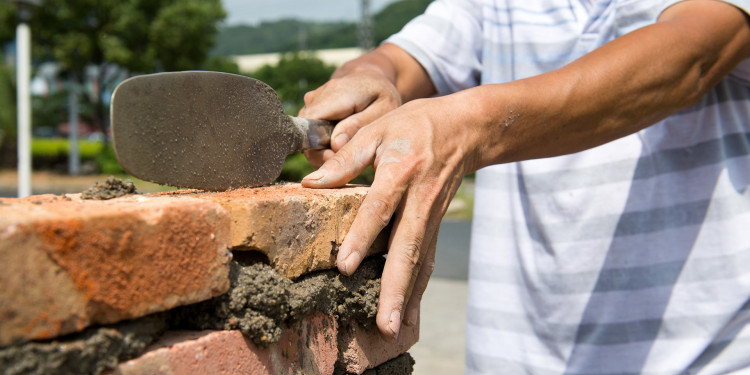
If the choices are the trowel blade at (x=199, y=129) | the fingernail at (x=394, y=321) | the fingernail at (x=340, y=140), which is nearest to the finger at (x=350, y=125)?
the fingernail at (x=340, y=140)

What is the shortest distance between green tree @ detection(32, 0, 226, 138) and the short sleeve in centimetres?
2043

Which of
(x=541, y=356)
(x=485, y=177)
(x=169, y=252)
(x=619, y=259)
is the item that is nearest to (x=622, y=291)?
(x=619, y=259)

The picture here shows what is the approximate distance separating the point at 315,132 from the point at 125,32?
71.7ft

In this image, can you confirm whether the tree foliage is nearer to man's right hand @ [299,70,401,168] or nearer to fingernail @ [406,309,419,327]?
man's right hand @ [299,70,401,168]

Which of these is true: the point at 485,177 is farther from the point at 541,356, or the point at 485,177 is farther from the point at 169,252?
the point at 169,252

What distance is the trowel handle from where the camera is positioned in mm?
1637

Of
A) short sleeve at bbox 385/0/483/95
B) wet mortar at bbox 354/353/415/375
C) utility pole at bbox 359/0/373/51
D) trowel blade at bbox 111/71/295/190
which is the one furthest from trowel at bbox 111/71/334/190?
utility pole at bbox 359/0/373/51

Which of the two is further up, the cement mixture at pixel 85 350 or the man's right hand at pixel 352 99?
the man's right hand at pixel 352 99

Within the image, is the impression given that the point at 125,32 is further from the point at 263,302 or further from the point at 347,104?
the point at 263,302

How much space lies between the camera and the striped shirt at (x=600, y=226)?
1988 mm

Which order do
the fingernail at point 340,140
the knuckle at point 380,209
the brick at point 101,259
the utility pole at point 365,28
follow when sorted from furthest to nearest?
the utility pole at point 365,28, the fingernail at point 340,140, the knuckle at point 380,209, the brick at point 101,259

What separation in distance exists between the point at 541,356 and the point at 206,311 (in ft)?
5.26

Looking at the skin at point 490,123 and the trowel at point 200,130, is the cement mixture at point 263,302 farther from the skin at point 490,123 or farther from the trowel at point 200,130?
the trowel at point 200,130

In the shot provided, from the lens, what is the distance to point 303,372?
1.37 m
